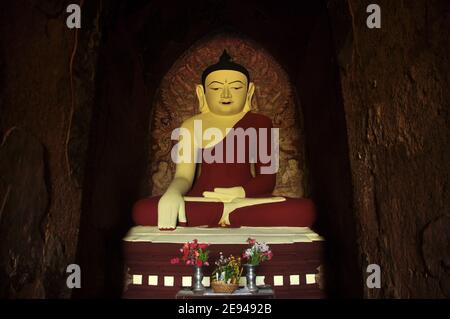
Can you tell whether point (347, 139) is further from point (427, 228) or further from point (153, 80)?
point (153, 80)

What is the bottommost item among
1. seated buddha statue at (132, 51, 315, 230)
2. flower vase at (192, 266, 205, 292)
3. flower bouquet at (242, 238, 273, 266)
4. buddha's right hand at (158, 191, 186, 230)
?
flower vase at (192, 266, 205, 292)

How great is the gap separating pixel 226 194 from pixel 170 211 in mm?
546

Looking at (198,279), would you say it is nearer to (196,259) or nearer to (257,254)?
(196,259)

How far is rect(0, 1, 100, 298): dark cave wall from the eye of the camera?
258cm

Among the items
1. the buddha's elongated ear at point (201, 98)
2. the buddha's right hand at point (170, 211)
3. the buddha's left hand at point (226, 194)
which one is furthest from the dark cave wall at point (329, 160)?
the buddha's right hand at point (170, 211)

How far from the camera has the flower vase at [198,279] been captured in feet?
9.48

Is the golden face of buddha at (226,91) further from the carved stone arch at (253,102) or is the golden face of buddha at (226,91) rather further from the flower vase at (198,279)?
the flower vase at (198,279)

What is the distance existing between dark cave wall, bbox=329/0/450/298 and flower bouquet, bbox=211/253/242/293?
0.76 meters

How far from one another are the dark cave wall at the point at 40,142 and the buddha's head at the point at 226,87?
1454mm

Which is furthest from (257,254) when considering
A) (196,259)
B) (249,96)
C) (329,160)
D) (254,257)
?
(249,96)

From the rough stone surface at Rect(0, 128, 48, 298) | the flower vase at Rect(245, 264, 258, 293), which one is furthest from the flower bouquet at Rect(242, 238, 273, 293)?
the rough stone surface at Rect(0, 128, 48, 298)

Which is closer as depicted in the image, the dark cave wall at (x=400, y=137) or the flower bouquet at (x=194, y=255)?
the dark cave wall at (x=400, y=137)

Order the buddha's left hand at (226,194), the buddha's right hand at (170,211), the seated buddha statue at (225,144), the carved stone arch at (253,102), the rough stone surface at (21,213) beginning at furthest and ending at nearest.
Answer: the carved stone arch at (253,102) < the seated buddha statue at (225,144) < the buddha's left hand at (226,194) < the buddha's right hand at (170,211) < the rough stone surface at (21,213)

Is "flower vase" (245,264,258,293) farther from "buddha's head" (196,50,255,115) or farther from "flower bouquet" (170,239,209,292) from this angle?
"buddha's head" (196,50,255,115)
